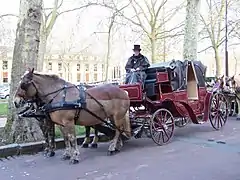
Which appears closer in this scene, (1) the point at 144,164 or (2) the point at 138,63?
(1) the point at 144,164

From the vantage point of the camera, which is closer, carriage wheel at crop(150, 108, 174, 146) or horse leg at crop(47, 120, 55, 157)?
horse leg at crop(47, 120, 55, 157)

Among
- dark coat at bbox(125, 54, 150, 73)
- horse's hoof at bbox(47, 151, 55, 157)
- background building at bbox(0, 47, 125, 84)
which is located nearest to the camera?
horse's hoof at bbox(47, 151, 55, 157)

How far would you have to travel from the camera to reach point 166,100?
9.84 meters

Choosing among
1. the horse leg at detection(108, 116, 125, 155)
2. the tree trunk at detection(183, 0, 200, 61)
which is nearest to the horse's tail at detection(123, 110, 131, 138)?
the horse leg at detection(108, 116, 125, 155)

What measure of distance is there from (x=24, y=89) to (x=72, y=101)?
3.18ft

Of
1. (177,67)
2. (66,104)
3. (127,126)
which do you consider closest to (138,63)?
(177,67)

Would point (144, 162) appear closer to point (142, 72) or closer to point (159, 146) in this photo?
point (159, 146)

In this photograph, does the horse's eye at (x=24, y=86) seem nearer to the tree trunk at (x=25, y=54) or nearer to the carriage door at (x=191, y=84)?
the tree trunk at (x=25, y=54)

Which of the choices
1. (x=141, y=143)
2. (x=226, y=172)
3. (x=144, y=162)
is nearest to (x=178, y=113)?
(x=141, y=143)

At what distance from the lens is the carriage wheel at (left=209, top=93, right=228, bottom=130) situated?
38.3ft

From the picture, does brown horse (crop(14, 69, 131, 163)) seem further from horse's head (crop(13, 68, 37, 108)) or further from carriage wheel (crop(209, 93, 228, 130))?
carriage wheel (crop(209, 93, 228, 130))

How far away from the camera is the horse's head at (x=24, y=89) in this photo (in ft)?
24.2

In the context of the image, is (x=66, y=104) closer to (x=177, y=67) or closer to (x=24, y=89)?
(x=24, y=89)

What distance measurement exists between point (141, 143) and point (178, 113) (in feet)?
4.41
